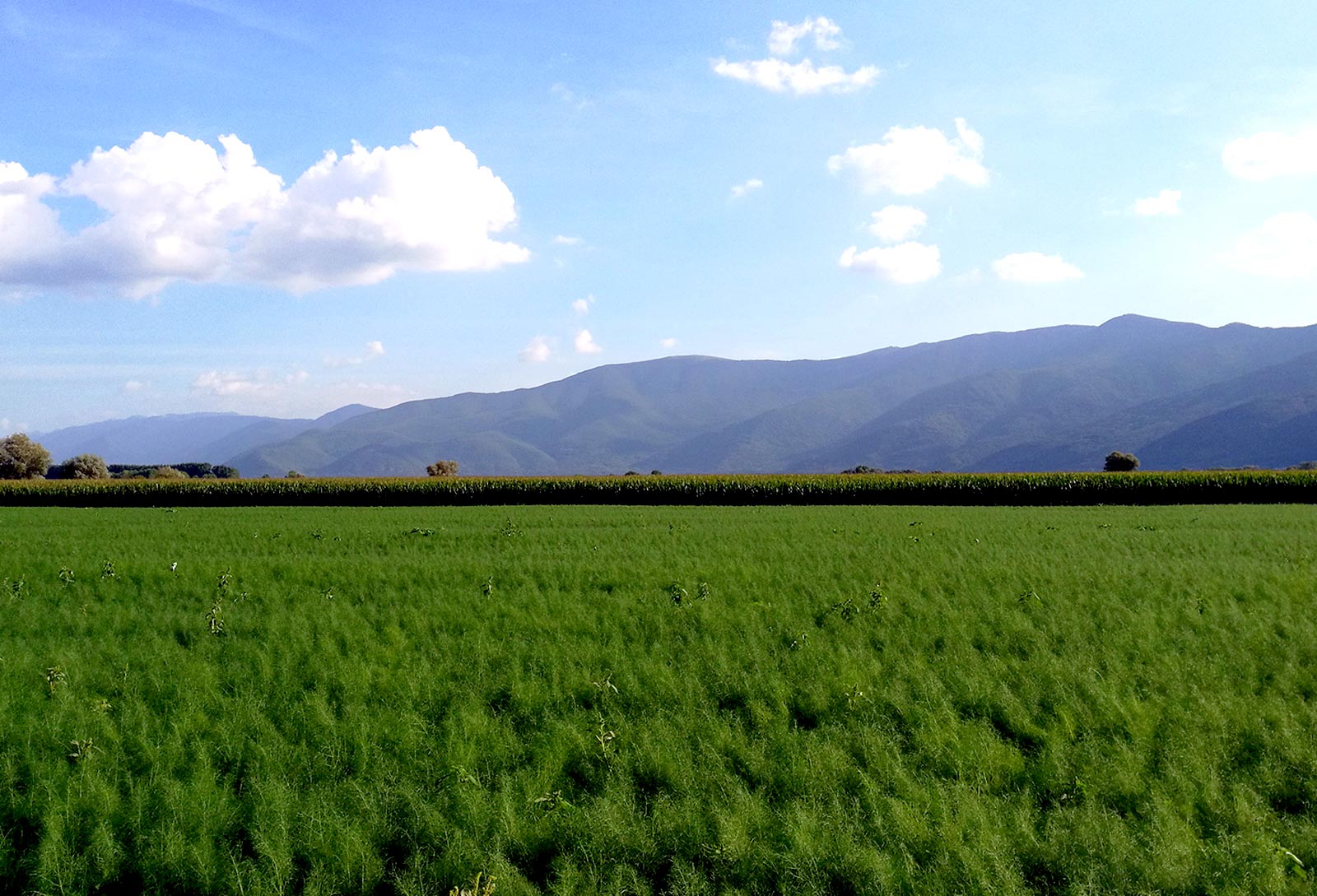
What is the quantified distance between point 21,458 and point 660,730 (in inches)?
4108

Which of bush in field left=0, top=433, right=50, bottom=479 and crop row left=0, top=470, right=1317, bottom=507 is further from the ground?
bush in field left=0, top=433, right=50, bottom=479

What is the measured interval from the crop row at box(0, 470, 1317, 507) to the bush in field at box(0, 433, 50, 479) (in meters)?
43.2

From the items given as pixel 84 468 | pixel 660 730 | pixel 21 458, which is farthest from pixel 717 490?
pixel 21 458

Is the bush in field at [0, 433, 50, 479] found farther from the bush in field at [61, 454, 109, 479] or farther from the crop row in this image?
the crop row

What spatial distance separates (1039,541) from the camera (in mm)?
22141

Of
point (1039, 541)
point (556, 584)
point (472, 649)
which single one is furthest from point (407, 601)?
point (1039, 541)

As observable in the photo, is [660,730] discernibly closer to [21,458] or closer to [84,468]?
[84,468]

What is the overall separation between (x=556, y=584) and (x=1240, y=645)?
36.0ft

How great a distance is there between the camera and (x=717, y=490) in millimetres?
49375

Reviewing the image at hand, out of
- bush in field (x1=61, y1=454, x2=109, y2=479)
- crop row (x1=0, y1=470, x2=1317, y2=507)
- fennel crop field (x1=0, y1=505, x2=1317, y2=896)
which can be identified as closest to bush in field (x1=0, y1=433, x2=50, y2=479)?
bush in field (x1=61, y1=454, x2=109, y2=479)

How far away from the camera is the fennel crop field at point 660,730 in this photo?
19.1 ft

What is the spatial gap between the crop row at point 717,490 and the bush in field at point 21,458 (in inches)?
1702

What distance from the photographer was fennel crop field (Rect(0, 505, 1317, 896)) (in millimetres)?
5828

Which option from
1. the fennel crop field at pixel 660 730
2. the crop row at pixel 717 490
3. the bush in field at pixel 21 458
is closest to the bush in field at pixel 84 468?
the bush in field at pixel 21 458
